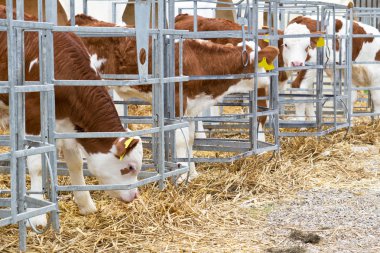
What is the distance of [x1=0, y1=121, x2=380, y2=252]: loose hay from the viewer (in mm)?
5039

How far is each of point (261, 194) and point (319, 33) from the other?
3.05 m

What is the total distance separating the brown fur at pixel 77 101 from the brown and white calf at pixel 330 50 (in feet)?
17.6

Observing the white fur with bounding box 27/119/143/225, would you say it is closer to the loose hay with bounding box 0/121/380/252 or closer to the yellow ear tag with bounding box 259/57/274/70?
the loose hay with bounding box 0/121/380/252

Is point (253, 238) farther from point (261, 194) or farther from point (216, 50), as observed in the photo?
point (216, 50)

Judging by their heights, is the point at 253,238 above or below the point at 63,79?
below

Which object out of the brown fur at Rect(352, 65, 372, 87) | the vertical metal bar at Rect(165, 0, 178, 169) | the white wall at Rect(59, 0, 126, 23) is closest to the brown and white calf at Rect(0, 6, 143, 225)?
the vertical metal bar at Rect(165, 0, 178, 169)

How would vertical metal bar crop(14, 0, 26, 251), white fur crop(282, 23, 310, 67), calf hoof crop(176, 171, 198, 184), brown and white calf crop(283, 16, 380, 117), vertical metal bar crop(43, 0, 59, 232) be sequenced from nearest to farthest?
vertical metal bar crop(14, 0, 26, 251), vertical metal bar crop(43, 0, 59, 232), calf hoof crop(176, 171, 198, 184), white fur crop(282, 23, 310, 67), brown and white calf crop(283, 16, 380, 117)

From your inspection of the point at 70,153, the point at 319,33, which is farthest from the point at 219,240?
the point at 319,33

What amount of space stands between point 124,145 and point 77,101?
0.47m

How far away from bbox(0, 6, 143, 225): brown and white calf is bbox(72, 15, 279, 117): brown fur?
1.89 metres

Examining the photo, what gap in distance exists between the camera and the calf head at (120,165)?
5.57 metres

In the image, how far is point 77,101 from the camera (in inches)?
220

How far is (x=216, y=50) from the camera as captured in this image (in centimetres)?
798

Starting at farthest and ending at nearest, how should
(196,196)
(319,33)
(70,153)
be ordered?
1. (319,33)
2. (196,196)
3. (70,153)
